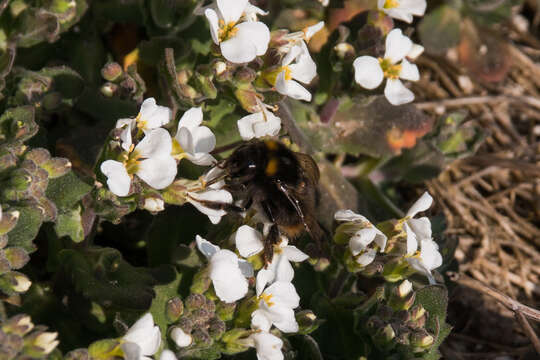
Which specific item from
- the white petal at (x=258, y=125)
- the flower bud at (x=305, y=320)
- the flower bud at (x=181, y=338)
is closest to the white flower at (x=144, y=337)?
the flower bud at (x=181, y=338)

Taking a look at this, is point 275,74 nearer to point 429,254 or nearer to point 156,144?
point 156,144

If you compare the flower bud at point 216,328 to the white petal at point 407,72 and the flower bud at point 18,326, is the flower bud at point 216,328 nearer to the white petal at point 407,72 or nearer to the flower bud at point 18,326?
the flower bud at point 18,326

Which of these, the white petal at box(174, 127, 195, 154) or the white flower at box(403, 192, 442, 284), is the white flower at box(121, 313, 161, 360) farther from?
the white flower at box(403, 192, 442, 284)

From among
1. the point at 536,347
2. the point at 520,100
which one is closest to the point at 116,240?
the point at 536,347

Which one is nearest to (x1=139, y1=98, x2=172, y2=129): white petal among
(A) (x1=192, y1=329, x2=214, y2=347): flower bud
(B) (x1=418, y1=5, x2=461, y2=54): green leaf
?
(A) (x1=192, y1=329, x2=214, y2=347): flower bud

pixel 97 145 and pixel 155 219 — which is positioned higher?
pixel 97 145

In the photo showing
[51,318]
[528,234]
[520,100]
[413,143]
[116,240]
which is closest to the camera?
→ [51,318]

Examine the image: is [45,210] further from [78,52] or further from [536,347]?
[536,347]
